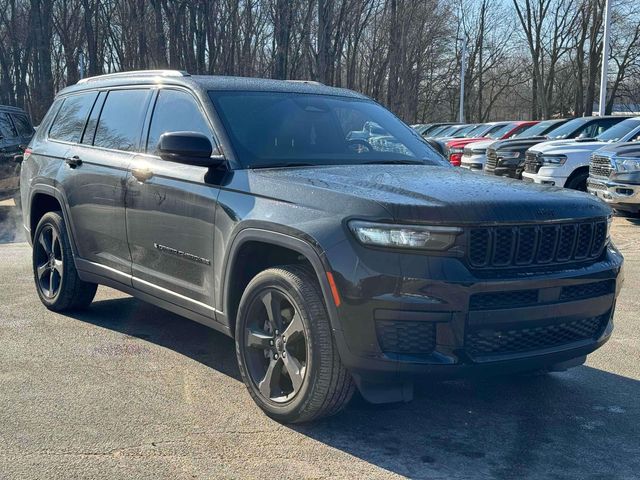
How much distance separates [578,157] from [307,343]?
37.8ft

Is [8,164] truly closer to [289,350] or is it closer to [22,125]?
[22,125]

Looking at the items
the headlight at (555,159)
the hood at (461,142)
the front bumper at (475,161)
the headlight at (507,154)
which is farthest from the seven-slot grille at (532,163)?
the hood at (461,142)

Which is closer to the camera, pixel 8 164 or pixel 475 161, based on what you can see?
pixel 8 164

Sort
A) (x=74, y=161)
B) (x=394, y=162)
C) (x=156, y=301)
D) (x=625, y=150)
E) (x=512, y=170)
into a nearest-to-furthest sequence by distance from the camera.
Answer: (x=394, y=162) → (x=156, y=301) → (x=74, y=161) → (x=625, y=150) → (x=512, y=170)

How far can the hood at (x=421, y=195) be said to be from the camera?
3592 millimetres

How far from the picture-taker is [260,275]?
13.5 ft

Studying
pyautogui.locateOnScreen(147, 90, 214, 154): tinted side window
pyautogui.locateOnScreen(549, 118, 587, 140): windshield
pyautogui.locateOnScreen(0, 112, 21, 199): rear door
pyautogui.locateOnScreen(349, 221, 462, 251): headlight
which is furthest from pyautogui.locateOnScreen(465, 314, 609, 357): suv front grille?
pyautogui.locateOnScreen(549, 118, 587, 140): windshield

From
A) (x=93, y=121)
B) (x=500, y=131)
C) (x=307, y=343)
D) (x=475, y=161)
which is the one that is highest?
(x=93, y=121)

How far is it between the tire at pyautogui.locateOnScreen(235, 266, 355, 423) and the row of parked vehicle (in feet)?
16.8

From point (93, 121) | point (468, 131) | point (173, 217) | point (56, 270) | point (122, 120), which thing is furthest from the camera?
point (468, 131)

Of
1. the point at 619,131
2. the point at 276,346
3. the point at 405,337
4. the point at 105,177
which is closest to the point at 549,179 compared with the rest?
the point at 619,131

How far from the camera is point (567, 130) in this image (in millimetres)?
17328

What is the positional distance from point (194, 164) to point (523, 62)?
2219 inches

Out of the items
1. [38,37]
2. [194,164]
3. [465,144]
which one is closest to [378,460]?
[194,164]
